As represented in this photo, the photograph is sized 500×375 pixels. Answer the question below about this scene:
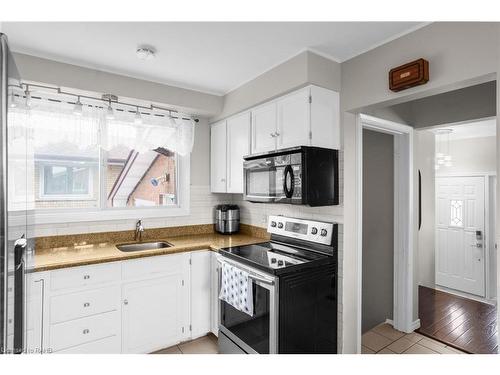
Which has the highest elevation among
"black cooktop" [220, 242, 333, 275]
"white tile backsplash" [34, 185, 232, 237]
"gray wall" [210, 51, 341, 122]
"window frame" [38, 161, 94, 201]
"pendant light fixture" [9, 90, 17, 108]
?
"gray wall" [210, 51, 341, 122]

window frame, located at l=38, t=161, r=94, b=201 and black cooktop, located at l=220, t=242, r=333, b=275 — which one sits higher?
window frame, located at l=38, t=161, r=94, b=201

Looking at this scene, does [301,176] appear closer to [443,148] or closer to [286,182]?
[286,182]

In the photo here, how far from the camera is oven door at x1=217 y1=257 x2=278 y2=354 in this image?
6.07ft

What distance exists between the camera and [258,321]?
198 cm

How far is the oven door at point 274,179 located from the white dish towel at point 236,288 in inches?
24.0

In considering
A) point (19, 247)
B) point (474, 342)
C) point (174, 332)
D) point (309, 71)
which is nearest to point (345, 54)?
point (309, 71)

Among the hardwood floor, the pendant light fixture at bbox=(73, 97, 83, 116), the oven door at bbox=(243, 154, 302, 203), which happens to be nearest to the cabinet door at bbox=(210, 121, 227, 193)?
the oven door at bbox=(243, 154, 302, 203)

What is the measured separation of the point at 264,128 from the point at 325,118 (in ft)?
1.86

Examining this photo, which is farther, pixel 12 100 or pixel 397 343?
pixel 397 343

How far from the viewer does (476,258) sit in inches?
171

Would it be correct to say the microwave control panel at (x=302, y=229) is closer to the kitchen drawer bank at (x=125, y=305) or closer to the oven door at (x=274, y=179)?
the oven door at (x=274, y=179)

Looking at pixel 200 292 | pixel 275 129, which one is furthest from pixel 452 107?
pixel 200 292

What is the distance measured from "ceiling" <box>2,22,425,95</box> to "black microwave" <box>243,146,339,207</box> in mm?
724

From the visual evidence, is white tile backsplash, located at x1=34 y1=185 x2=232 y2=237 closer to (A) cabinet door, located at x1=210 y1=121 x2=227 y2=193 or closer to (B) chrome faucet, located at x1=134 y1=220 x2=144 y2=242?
(B) chrome faucet, located at x1=134 y1=220 x2=144 y2=242
